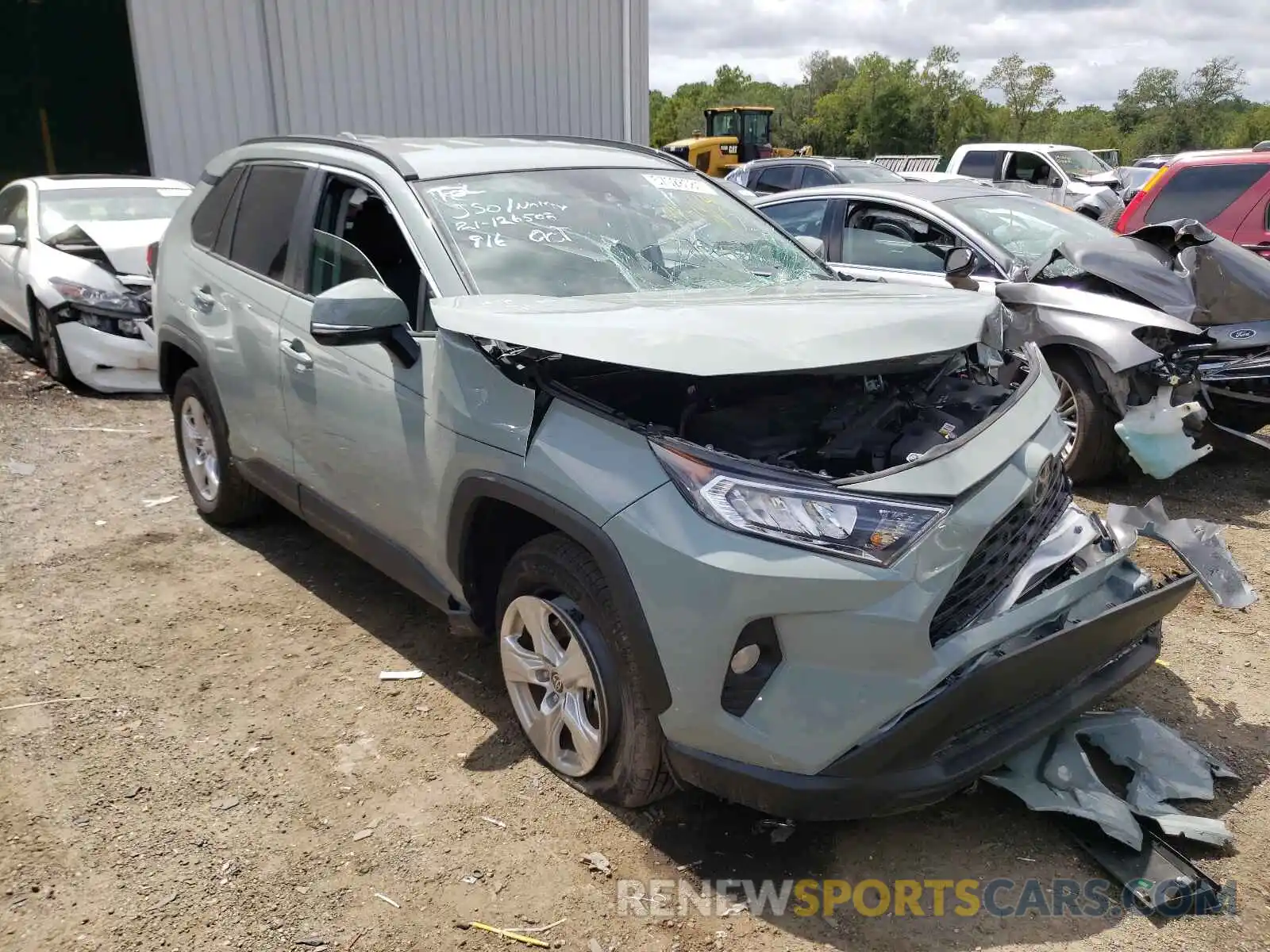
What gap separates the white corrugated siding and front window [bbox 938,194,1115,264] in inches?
339

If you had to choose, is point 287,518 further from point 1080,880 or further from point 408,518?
point 1080,880

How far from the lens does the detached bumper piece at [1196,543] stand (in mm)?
3043

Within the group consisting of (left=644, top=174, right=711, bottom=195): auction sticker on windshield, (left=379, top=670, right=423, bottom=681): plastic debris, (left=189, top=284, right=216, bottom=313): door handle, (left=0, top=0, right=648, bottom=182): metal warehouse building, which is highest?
(left=0, top=0, right=648, bottom=182): metal warehouse building

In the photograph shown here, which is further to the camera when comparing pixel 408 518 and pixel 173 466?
pixel 173 466

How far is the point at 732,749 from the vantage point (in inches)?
92.4

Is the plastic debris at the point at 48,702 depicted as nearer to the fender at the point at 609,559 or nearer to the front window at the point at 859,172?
the fender at the point at 609,559

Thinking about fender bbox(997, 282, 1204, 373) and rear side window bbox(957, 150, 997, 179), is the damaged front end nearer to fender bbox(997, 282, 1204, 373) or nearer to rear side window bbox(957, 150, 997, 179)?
fender bbox(997, 282, 1204, 373)

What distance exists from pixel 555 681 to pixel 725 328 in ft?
3.78

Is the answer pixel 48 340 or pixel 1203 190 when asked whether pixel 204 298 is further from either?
pixel 1203 190

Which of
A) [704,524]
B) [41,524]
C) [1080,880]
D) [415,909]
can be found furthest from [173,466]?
[1080,880]

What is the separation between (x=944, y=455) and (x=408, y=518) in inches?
69.3

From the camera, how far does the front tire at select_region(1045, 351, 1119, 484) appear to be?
521 centimetres

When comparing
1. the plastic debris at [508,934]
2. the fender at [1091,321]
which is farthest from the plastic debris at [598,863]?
the fender at [1091,321]

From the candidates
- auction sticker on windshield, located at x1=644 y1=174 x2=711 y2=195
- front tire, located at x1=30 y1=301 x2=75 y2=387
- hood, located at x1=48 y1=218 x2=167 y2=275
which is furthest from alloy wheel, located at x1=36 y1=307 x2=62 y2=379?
auction sticker on windshield, located at x1=644 y1=174 x2=711 y2=195
